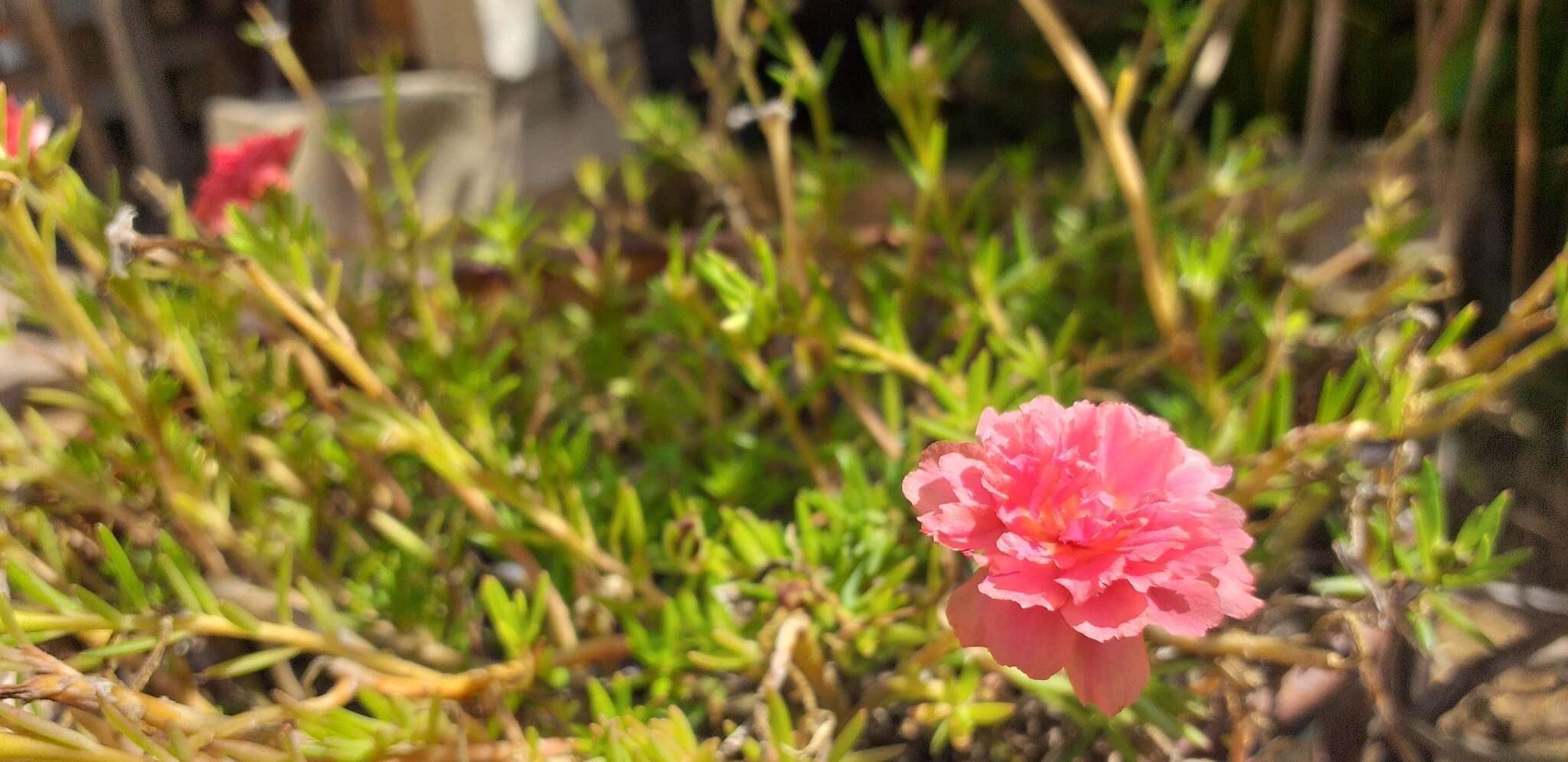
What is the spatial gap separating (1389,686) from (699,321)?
524 mm

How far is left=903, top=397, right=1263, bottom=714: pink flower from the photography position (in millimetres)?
354

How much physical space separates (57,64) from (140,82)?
0.32 metres

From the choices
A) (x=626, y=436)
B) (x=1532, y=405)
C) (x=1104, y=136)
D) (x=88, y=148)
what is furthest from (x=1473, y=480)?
(x=88, y=148)

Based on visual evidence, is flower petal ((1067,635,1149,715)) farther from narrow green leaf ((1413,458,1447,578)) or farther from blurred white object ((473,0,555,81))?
blurred white object ((473,0,555,81))

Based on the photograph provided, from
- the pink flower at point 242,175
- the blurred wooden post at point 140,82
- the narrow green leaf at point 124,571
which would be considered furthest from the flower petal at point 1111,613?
the blurred wooden post at point 140,82

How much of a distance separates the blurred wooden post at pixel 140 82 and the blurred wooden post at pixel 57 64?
12 centimetres

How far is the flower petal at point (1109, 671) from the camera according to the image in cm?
36

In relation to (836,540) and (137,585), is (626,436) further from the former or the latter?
(137,585)

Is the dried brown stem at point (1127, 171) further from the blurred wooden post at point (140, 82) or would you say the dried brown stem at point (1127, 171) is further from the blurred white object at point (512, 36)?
the blurred white object at point (512, 36)

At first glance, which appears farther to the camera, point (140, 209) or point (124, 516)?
point (140, 209)

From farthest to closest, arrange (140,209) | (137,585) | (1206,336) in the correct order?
(140,209) → (1206,336) → (137,585)

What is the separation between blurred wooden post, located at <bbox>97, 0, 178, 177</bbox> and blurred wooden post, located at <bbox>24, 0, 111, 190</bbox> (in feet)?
0.40

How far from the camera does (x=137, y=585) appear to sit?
0.50 m

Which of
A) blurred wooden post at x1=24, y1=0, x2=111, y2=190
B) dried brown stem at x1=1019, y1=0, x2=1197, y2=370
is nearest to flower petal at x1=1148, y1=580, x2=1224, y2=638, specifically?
dried brown stem at x1=1019, y1=0, x2=1197, y2=370
